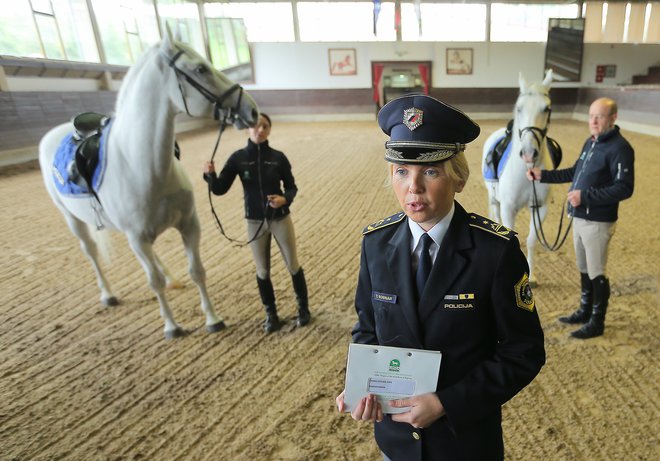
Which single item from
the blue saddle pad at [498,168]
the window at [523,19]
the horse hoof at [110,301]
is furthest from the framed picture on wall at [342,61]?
the horse hoof at [110,301]

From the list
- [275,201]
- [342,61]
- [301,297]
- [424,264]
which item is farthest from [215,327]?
[342,61]

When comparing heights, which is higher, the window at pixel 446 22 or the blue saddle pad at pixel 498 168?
the window at pixel 446 22

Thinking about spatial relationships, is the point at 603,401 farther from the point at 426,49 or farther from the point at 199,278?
the point at 426,49

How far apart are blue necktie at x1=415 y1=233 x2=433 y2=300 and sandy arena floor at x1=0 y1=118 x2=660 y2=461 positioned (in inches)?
55.4

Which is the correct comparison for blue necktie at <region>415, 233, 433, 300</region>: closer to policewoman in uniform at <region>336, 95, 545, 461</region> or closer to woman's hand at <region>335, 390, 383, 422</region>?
policewoman in uniform at <region>336, 95, 545, 461</region>

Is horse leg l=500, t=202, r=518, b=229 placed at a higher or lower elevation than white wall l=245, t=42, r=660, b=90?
lower

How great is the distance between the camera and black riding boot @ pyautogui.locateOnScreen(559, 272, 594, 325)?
112 inches

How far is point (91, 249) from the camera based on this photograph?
3.87 metres

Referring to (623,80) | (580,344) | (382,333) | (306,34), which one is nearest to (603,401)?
(580,344)

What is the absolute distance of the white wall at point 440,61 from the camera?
1906 cm

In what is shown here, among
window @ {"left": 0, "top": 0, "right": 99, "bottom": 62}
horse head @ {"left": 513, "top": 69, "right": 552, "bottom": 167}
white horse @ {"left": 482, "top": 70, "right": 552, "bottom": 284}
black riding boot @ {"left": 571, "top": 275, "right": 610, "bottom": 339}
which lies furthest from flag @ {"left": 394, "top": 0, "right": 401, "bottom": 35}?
black riding boot @ {"left": 571, "top": 275, "right": 610, "bottom": 339}

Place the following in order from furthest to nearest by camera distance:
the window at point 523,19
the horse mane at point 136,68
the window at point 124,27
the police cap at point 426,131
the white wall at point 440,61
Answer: the white wall at point 440,61
the window at point 523,19
the window at point 124,27
the horse mane at point 136,68
the police cap at point 426,131

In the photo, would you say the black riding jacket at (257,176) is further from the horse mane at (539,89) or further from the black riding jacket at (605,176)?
the horse mane at (539,89)

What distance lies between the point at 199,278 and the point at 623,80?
24.4m
